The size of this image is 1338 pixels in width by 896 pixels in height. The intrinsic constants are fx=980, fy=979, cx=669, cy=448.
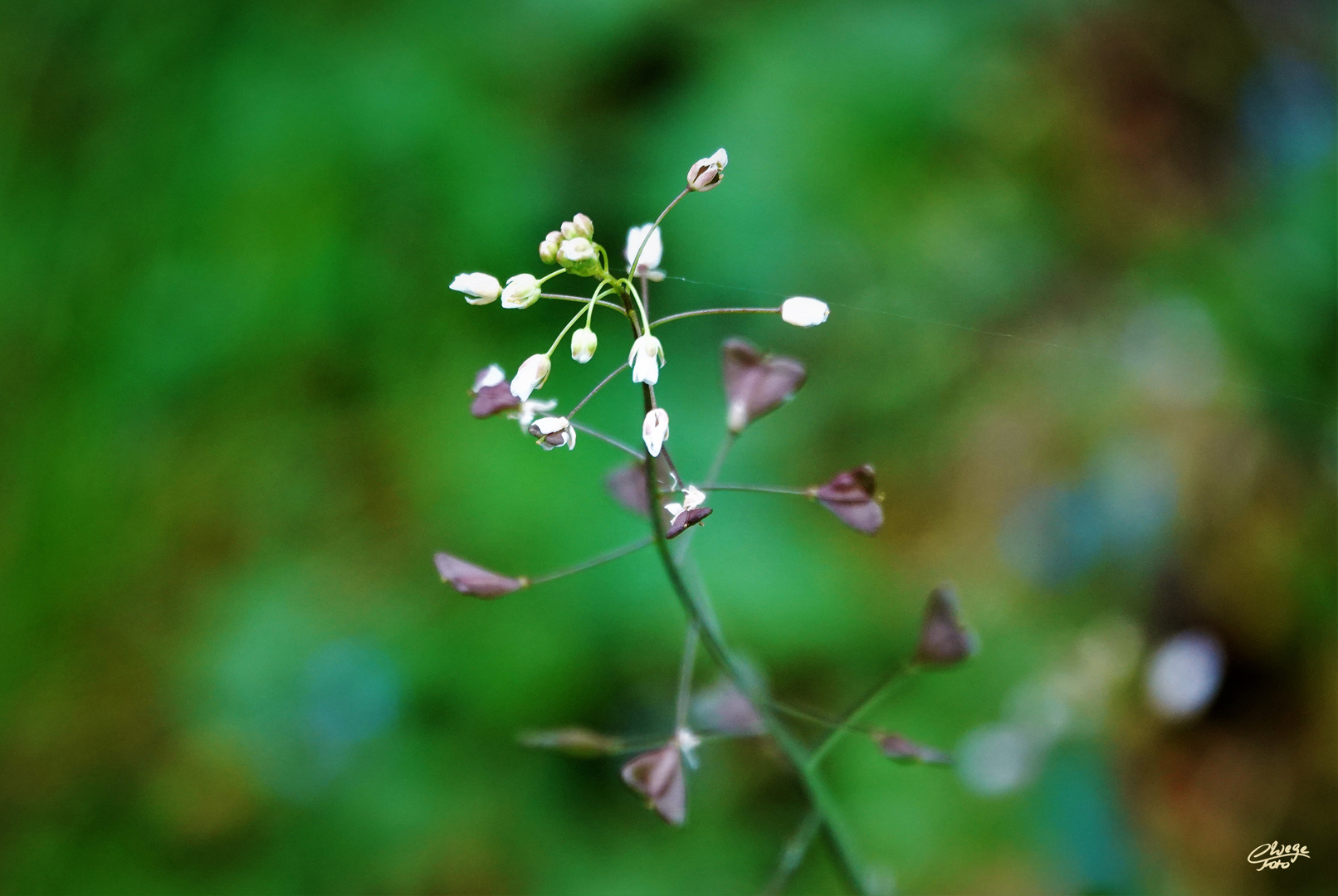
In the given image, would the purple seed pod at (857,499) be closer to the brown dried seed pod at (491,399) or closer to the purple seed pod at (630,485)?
the purple seed pod at (630,485)

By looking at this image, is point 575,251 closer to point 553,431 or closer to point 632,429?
point 553,431

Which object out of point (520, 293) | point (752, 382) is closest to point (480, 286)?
point (520, 293)

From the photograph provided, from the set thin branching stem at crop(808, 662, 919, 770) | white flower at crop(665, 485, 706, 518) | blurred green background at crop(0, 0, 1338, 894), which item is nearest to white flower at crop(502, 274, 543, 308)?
white flower at crop(665, 485, 706, 518)

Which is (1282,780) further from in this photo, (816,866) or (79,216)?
(79,216)

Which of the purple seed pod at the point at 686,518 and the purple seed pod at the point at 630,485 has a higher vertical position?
the purple seed pod at the point at 686,518

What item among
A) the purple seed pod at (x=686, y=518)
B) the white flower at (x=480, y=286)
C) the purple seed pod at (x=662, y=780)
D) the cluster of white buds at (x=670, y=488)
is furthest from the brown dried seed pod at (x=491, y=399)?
the purple seed pod at (x=662, y=780)

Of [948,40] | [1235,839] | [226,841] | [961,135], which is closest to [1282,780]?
[1235,839]
